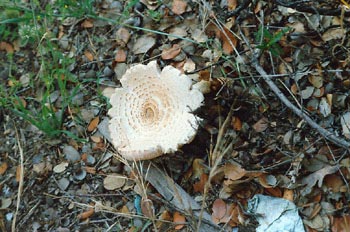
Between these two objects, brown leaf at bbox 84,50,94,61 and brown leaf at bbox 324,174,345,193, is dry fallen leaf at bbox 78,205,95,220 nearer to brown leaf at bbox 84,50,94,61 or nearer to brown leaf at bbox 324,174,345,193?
brown leaf at bbox 84,50,94,61

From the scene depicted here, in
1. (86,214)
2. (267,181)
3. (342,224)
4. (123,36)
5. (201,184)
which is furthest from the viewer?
(123,36)

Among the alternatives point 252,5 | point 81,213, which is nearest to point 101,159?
point 81,213

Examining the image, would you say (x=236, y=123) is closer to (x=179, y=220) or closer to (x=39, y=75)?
(x=179, y=220)

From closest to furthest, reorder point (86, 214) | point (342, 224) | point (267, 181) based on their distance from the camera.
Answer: point (342, 224), point (267, 181), point (86, 214)

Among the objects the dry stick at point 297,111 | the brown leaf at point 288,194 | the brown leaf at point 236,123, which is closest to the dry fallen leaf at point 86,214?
the brown leaf at point 236,123

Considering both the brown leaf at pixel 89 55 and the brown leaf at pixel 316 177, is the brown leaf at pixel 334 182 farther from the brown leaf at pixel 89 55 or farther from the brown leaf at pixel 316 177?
the brown leaf at pixel 89 55

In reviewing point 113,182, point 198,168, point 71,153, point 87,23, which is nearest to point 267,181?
point 198,168
